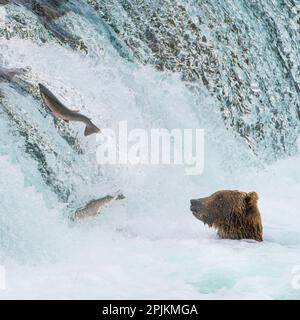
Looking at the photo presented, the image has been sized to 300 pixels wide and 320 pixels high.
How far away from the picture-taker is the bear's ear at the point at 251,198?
16.4ft

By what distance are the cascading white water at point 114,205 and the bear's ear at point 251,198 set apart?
0.88 ft

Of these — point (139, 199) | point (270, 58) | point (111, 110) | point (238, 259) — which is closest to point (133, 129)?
point (111, 110)

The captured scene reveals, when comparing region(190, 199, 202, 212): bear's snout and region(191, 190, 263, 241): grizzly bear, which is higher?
region(190, 199, 202, 212): bear's snout

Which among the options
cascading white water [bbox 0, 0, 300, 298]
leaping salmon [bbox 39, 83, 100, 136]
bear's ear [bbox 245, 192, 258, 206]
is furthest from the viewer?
leaping salmon [bbox 39, 83, 100, 136]

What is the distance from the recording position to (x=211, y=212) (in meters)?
5.27

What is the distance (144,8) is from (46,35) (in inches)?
71.0

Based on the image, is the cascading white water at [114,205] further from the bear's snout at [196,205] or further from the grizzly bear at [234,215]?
the bear's snout at [196,205]

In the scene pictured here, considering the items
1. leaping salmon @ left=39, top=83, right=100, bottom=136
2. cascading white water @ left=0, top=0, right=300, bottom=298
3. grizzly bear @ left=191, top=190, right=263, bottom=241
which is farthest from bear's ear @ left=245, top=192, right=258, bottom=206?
leaping salmon @ left=39, top=83, right=100, bottom=136

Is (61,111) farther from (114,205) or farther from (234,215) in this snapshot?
(234,215)

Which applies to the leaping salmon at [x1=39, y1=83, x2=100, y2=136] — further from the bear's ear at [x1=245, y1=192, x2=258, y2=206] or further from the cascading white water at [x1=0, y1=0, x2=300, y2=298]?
the bear's ear at [x1=245, y1=192, x2=258, y2=206]

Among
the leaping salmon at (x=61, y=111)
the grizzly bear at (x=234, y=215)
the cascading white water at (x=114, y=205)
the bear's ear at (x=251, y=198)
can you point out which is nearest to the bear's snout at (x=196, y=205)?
the grizzly bear at (x=234, y=215)

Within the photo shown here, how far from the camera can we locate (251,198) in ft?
16.4

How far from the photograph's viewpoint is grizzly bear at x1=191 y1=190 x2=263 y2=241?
198 inches
